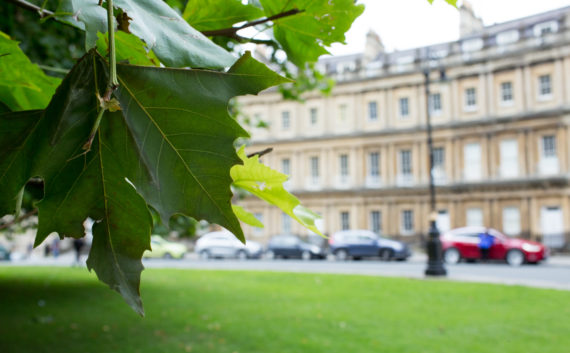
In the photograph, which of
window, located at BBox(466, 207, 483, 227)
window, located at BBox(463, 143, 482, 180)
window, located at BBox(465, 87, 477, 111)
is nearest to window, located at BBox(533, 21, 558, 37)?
window, located at BBox(465, 87, 477, 111)

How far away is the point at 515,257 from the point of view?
2031cm

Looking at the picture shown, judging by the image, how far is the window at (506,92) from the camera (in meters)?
29.3

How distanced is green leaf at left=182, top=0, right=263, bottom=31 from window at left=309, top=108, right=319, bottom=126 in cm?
3478

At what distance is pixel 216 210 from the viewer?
518 millimetres

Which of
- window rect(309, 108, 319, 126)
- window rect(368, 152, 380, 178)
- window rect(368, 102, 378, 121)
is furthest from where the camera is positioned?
window rect(309, 108, 319, 126)

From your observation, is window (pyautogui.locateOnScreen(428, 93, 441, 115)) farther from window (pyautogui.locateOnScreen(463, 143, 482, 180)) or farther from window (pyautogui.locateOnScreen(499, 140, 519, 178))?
window (pyautogui.locateOnScreen(499, 140, 519, 178))

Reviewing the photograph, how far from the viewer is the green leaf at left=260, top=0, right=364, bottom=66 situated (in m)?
0.75

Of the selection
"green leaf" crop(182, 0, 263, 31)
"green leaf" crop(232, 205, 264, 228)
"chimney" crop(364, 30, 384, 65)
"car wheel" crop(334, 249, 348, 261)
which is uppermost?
"chimney" crop(364, 30, 384, 65)

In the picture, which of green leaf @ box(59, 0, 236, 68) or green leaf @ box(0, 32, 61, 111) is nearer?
green leaf @ box(59, 0, 236, 68)

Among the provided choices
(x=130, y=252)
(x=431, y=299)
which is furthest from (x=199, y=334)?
(x=130, y=252)

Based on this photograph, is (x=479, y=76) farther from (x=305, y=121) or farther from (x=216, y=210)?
(x=216, y=210)

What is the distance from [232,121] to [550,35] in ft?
104

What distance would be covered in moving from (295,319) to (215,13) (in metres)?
8.01

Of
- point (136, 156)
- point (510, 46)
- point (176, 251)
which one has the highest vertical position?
point (510, 46)
